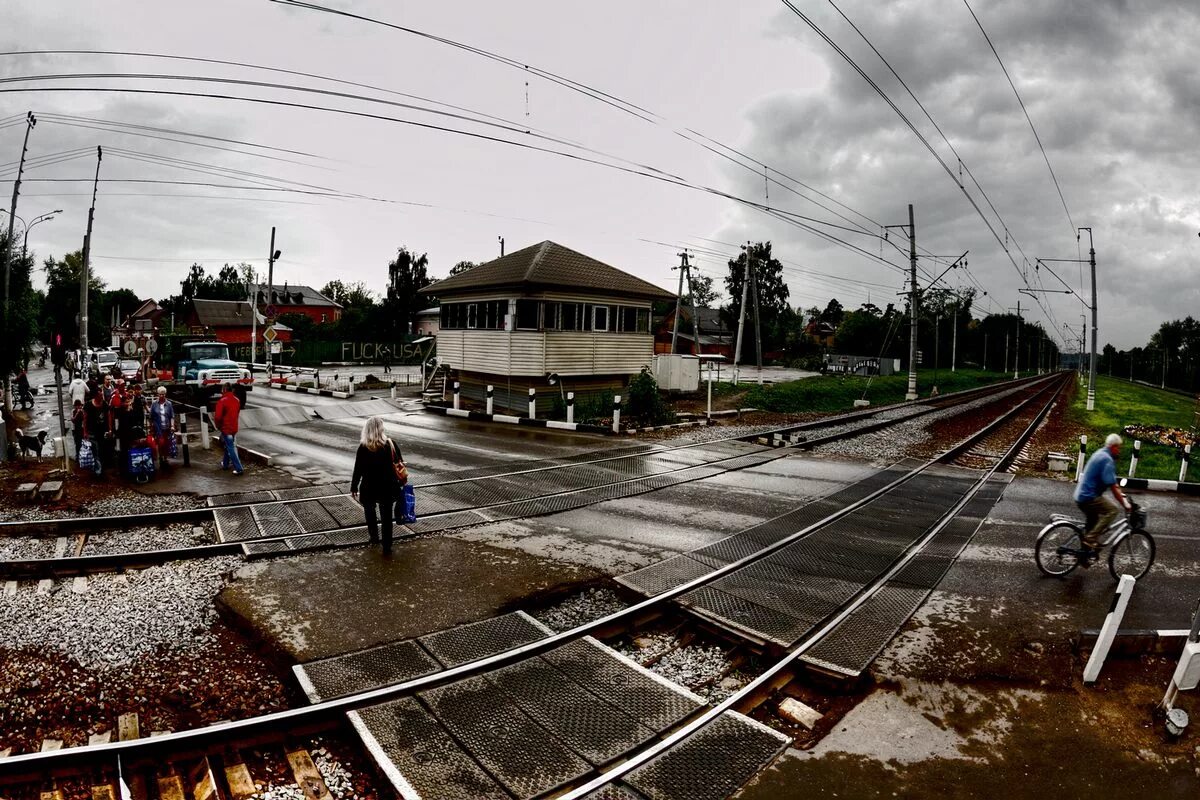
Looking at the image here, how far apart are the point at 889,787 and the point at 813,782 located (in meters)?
0.51

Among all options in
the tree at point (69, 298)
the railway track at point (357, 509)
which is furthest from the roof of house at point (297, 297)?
the railway track at point (357, 509)

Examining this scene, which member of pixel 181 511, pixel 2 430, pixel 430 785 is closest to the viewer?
pixel 430 785

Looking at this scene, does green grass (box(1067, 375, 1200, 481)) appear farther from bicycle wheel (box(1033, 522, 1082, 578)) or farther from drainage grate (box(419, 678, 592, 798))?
drainage grate (box(419, 678, 592, 798))

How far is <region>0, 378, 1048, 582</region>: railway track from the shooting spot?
8.17 metres

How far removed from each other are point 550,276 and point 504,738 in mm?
19507

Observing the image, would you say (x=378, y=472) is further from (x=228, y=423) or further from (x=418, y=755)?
(x=228, y=423)

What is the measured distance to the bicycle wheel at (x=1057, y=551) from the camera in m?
8.34

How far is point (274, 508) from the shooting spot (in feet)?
34.3

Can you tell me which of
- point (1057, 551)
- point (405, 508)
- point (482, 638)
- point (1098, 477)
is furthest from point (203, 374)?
point (1098, 477)

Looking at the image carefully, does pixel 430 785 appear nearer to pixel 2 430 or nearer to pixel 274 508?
pixel 274 508

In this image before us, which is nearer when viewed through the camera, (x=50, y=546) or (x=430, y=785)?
(x=430, y=785)

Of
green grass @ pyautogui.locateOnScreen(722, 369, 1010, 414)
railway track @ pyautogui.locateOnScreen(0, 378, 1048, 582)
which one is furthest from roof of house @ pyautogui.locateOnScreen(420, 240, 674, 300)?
railway track @ pyautogui.locateOnScreen(0, 378, 1048, 582)

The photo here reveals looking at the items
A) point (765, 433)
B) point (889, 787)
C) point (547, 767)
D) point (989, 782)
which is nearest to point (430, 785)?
point (547, 767)

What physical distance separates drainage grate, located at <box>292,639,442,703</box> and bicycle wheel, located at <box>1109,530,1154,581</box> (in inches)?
333
